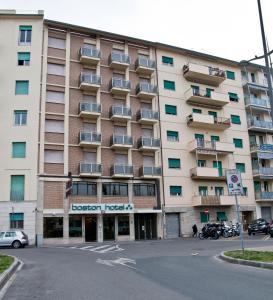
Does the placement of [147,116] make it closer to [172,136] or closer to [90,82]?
[172,136]

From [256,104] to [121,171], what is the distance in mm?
20238

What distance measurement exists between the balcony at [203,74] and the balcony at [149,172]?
475 inches

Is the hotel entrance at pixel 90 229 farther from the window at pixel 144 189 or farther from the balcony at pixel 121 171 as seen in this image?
the window at pixel 144 189

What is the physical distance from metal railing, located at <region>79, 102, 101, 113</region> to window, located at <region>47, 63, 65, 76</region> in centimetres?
386

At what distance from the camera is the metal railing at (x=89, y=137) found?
31.8 metres

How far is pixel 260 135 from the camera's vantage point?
42688 mm

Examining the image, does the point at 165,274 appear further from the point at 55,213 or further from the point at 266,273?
the point at 55,213

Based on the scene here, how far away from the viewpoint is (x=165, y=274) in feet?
33.3

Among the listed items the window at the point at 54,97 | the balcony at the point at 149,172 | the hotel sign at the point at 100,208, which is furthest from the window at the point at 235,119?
the window at the point at 54,97

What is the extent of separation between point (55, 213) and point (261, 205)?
23.7 meters

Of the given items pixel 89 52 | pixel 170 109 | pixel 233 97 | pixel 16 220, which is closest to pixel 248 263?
pixel 16 220

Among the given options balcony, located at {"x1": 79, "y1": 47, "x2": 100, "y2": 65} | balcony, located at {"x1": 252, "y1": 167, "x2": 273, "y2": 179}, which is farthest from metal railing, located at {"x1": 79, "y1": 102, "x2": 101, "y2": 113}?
balcony, located at {"x1": 252, "y1": 167, "x2": 273, "y2": 179}

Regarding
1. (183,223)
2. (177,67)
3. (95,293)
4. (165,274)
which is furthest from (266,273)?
(177,67)

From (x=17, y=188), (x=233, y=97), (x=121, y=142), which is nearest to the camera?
(x=17, y=188)
